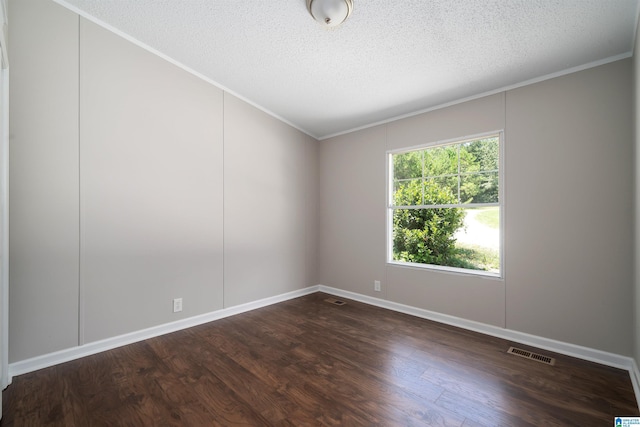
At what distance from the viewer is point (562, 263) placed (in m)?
2.47

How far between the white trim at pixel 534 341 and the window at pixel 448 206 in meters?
0.56

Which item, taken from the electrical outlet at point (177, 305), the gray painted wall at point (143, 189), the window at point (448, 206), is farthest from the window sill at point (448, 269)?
the electrical outlet at point (177, 305)

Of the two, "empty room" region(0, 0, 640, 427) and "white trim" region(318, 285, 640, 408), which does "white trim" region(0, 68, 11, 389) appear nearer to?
"empty room" region(0, 0, 640, 427)

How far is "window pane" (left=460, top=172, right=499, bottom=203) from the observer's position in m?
2.92

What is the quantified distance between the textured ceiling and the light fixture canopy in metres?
0.08

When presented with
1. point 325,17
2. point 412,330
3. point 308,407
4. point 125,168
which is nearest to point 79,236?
point 125,168

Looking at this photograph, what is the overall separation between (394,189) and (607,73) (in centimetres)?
221

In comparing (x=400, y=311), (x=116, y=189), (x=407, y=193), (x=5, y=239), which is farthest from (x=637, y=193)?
(x=5, y=239)

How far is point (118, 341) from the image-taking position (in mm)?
2529

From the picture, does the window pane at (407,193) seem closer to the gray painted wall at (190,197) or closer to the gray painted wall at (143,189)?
the gray painted wall at (190,197)

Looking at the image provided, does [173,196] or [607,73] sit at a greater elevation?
[607,73]

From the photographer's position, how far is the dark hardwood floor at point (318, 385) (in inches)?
65.4

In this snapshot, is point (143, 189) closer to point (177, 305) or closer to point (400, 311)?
point (177, 305)

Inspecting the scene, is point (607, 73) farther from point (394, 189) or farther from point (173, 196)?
point (173, 196)
